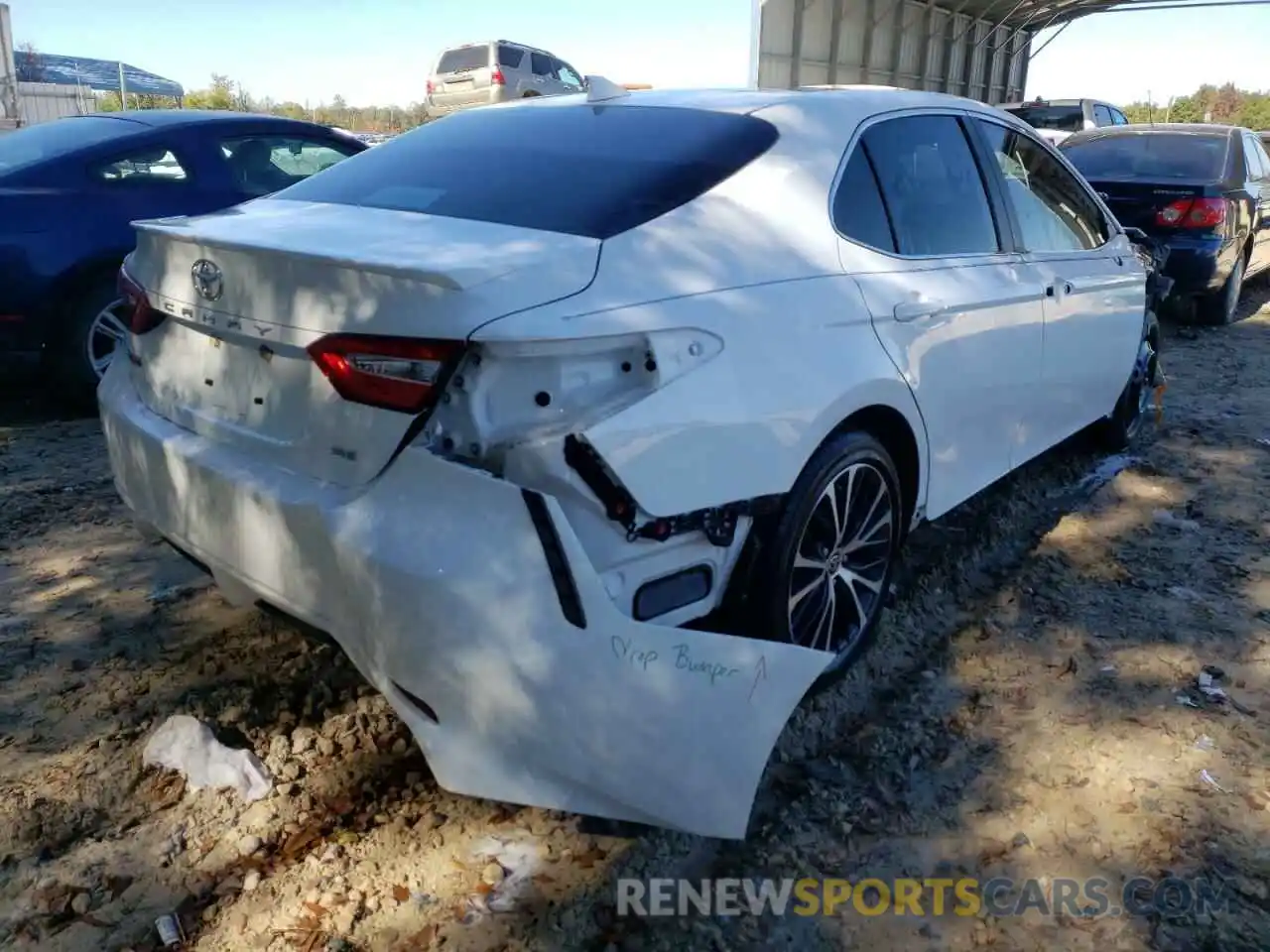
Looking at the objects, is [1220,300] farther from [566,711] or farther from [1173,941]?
[566,711]

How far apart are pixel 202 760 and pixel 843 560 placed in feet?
5.95

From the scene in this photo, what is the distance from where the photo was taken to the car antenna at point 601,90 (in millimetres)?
3359

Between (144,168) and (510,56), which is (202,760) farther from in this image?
(510,56)

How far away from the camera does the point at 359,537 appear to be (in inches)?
80.8

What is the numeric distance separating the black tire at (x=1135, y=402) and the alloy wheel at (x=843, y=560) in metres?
2.53

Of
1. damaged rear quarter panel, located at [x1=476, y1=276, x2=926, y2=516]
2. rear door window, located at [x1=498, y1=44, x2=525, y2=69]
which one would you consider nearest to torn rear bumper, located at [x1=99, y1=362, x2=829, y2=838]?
damaged rear quarter panel, located at [x1=476, y1=276, x2=926, y2=516]

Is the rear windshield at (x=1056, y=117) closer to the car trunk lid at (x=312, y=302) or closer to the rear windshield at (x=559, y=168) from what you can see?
the rear windshield at (x=559, y=168)

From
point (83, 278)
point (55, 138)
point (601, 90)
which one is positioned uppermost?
point (601, 90)

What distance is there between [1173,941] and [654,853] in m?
1.13

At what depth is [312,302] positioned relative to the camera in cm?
215

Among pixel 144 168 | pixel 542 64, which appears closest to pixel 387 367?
pixel 144 168

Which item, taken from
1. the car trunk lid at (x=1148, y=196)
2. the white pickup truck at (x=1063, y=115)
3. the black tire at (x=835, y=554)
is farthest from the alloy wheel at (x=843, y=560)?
the white pickup truck at (x=1063, y=115)

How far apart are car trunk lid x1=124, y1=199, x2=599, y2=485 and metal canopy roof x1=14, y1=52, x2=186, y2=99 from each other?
34.7 m

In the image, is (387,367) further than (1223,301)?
No
